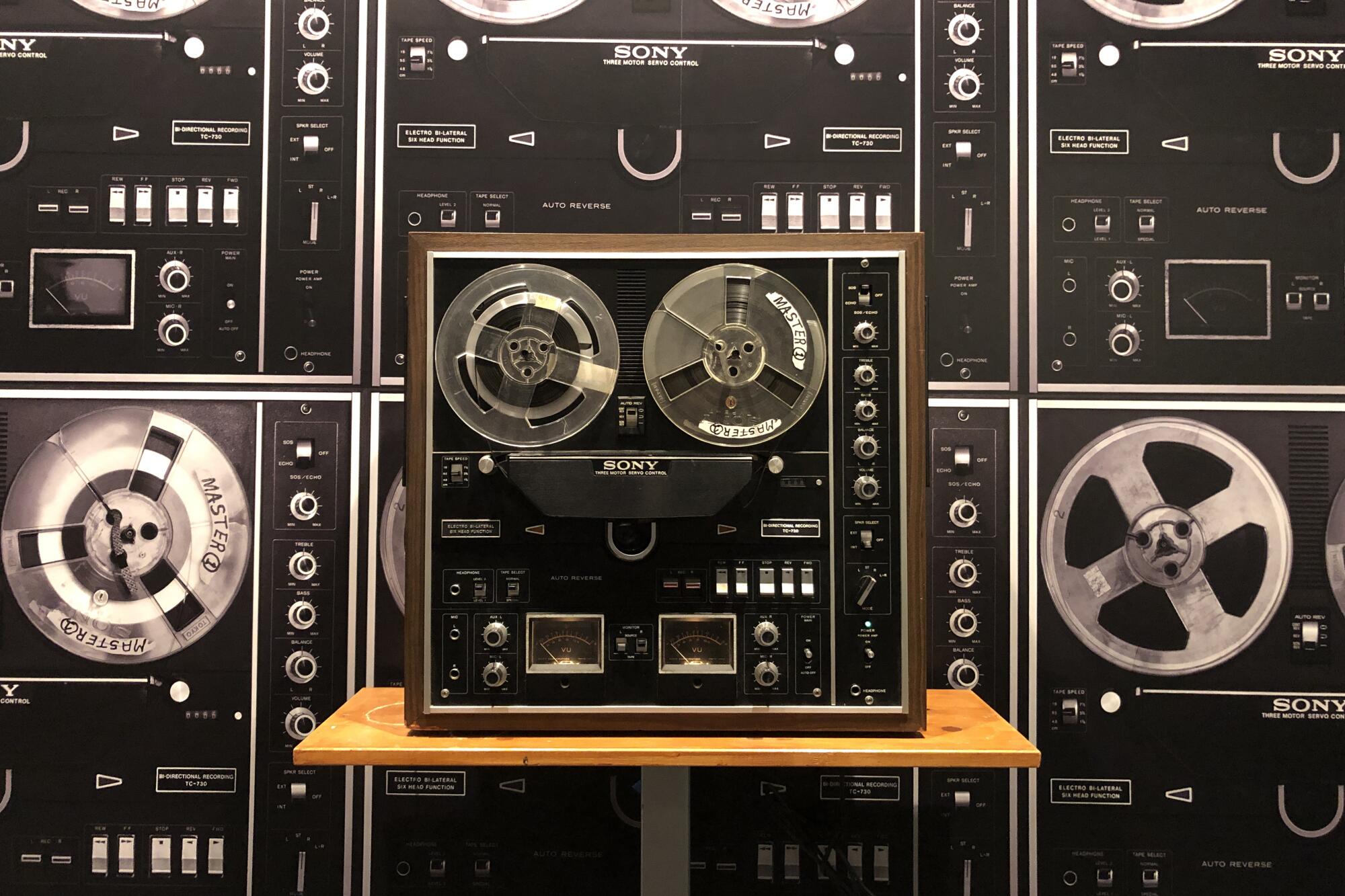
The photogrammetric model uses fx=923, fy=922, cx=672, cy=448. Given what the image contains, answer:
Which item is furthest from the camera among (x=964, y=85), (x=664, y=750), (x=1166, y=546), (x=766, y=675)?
(x=964, y=85)

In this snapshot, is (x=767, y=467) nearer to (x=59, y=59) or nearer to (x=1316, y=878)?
(x=1316, y=878)

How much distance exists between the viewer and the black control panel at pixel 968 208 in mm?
3121

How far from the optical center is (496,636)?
2328 millimetres

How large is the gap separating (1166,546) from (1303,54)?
1.75 meters

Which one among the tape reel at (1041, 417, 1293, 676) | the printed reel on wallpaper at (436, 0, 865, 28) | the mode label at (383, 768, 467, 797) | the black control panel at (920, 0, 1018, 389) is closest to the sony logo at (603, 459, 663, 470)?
the black control panel at (920, 0, 1018, 389)

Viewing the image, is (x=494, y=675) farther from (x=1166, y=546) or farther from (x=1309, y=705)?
(x=1309, y=705)

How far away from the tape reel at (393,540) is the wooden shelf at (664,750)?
754 millimetres

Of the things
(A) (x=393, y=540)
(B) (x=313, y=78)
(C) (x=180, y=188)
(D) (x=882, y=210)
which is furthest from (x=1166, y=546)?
(C) (x=180, y=188)

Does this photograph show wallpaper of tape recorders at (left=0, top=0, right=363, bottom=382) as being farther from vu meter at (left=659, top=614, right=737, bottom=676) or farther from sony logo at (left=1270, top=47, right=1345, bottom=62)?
sony logo at (left=1270, top=47, right=1345, bottom=62)

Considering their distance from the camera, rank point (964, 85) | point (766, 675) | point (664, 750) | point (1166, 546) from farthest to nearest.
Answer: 1. point (964, 85)
2. point (1166, 546)
3. point (766, 675)
4. point (664, 750)

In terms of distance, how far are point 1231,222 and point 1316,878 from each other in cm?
221

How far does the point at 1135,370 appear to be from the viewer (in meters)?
3.11

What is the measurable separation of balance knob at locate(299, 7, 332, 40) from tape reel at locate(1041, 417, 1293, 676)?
2.93 metres

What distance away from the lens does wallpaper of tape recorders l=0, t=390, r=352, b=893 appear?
308 centimetres
